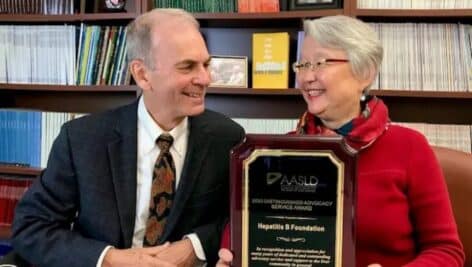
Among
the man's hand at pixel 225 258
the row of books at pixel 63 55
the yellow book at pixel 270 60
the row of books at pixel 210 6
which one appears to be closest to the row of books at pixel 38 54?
the row of books at pixel 63 55

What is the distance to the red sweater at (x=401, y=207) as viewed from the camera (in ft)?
3.84

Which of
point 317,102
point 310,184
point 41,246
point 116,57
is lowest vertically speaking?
point 41,246

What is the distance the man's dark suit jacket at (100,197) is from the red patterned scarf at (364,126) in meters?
0.27

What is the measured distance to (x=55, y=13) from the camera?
7.64 ft

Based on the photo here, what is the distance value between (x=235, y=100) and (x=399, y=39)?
2.66 feet

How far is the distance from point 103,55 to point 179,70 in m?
1.06

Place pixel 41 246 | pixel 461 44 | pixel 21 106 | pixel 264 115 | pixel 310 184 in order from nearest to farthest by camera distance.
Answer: pixel 310 184, pixel 41 246, pixel 461 44, pixel 264 115, pixel 21 106

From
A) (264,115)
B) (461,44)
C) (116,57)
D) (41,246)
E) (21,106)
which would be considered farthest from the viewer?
(21,106)

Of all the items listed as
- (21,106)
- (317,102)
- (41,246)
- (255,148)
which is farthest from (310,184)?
(21,106)

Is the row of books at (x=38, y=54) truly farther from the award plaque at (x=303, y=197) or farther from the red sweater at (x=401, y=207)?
the award plaque at (x=303, y=197)

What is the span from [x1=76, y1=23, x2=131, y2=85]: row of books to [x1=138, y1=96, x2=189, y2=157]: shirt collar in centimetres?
91

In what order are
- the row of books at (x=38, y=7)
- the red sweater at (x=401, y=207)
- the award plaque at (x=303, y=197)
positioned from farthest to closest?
the row of books at (x=38, y=7) → the red sweater at (x=401, y=207) → the award plaque at (x=303, y=197)

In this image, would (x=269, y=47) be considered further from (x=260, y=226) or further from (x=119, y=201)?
(x=260, y=226)

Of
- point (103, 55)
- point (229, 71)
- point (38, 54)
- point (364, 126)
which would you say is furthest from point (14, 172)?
point (364, 126)
